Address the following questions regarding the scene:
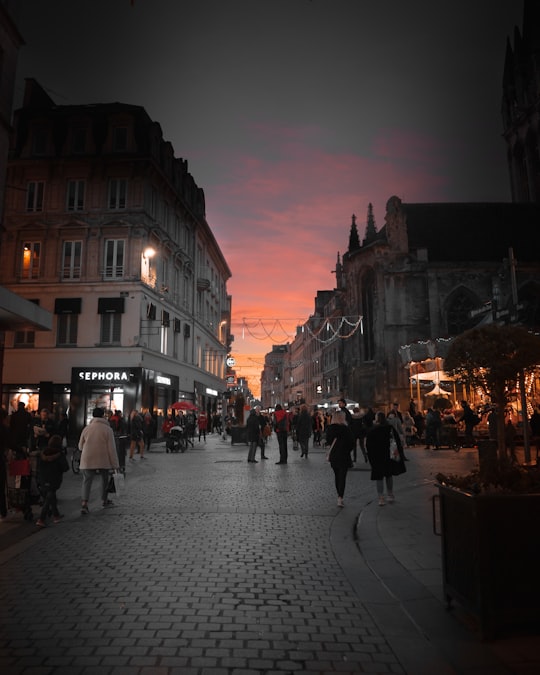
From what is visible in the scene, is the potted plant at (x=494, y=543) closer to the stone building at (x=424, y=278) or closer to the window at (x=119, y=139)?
the window at (x=119, y=139)

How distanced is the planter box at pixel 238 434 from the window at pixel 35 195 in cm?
1686

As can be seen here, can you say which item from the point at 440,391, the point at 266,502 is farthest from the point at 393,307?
the point at 266,502

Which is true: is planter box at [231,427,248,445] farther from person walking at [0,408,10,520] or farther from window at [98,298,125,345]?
person walking at [0,408,10,520]

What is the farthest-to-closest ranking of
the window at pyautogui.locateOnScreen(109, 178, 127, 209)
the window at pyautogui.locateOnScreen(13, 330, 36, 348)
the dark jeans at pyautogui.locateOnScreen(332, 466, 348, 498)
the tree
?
the window at pyautogui.locateOnScreen(109, 178, 127, 209)
the window at pyautogui.locateOnScreen(13, 330, 36, 348)
the tree
the dark jeans at pyautogui.locateOnScreen(332, 466, 348, 498)

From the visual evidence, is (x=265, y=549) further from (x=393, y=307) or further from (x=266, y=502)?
(x=393, y=307)

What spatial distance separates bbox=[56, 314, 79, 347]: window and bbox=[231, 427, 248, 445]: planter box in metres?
10.3

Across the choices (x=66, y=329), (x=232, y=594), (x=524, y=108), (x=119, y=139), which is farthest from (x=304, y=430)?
(x=524, y=108)

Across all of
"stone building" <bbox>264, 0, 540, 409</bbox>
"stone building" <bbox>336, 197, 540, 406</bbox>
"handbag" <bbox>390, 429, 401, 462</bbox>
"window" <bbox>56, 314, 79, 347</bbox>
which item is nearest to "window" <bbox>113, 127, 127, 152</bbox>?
"window" <bbox>56, 314, 79, 347</bbox>

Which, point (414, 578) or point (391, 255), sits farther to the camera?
point (391, 255)

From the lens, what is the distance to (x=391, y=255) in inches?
1740

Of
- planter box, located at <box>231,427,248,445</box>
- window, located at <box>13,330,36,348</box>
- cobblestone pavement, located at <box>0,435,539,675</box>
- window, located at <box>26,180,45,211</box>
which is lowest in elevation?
cobblestone pavement, located at <box>0,435,539,675</box>

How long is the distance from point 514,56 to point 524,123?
10105mm

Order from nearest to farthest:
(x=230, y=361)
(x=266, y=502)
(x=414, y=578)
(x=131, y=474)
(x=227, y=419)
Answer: (x=414, y=578) < (x=266, y=502) < (x=131, y=474) < (x=227, y=419) < (x=230, y=361)

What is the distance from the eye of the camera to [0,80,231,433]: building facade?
28344 millimetres
